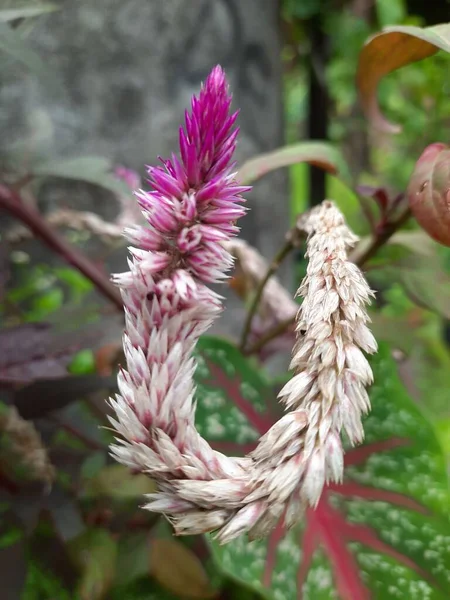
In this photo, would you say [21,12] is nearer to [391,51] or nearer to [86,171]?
[86,171]

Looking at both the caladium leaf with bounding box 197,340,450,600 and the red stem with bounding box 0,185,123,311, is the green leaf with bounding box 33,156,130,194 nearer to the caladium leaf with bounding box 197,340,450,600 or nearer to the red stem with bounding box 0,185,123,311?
the red stem with bounding box 0,185,123,311

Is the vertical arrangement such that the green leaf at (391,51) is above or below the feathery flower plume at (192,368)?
above

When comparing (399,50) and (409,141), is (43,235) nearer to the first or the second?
(399,50)

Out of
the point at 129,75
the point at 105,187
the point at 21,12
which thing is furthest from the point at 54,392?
the point at 129,75

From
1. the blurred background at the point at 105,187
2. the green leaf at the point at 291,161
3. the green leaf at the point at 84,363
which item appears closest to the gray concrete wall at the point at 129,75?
the blurred background at the point at 105,187

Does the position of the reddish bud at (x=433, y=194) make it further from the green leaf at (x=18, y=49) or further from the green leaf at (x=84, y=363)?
the green leaf at (x=84, y=363)
